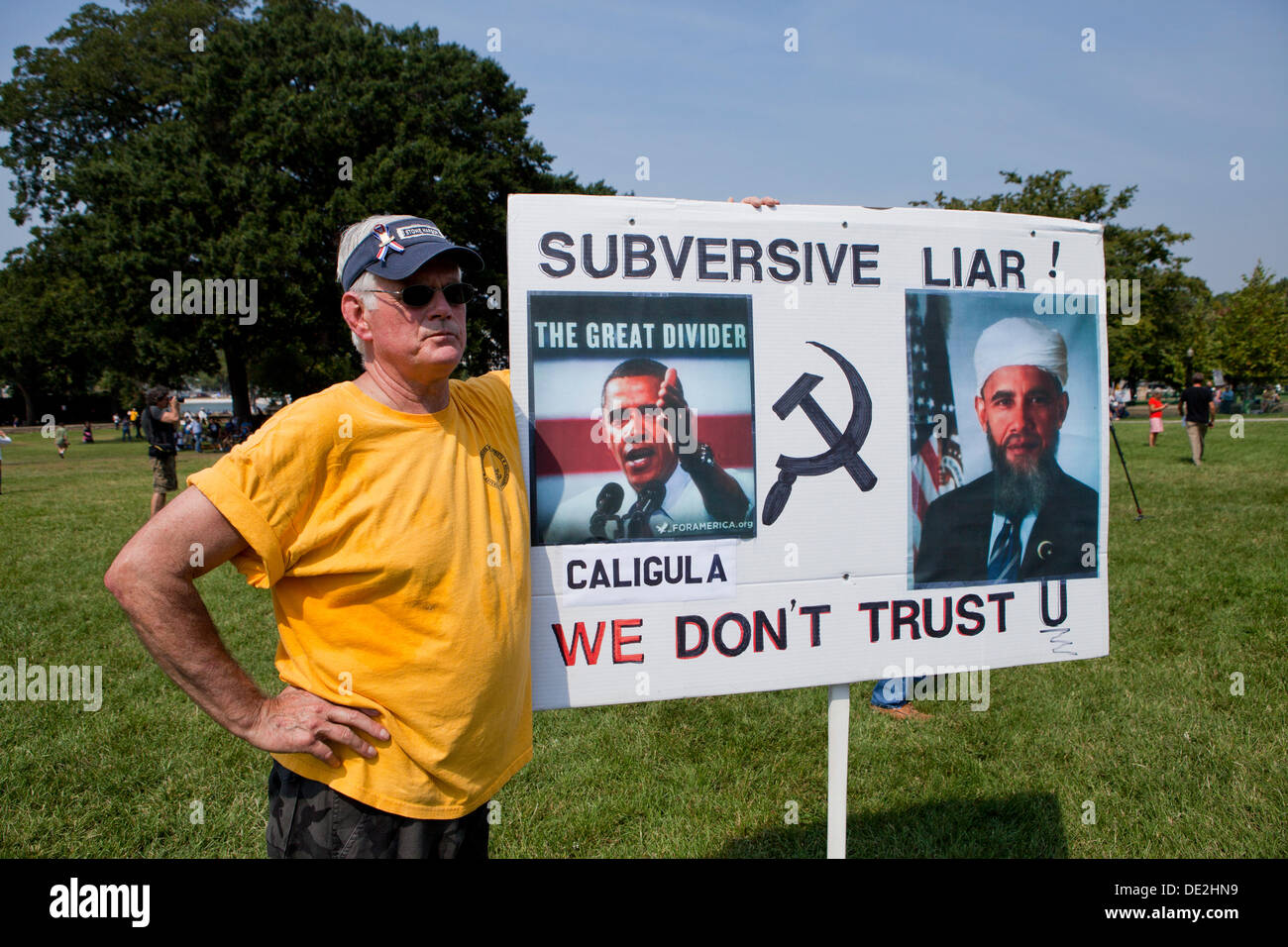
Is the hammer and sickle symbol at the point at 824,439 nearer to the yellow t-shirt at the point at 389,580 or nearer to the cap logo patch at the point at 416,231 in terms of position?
the yellow t-shirt at the point at 389,580

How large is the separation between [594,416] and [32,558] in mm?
10528

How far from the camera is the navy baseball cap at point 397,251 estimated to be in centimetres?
206

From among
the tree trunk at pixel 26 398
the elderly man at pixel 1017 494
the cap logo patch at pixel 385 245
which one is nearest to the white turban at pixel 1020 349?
the elderly man at pixel 1017 494

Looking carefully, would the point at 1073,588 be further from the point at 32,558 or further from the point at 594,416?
the point at 32,558

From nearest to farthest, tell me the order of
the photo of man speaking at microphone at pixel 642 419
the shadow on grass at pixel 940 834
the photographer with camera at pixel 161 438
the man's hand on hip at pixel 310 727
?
the man's hand on hip at pixel 310 727
the photo of man speaking at microphone at pixel 642 419
the shadow on grass at pixel 940 834
the photographer with camera at pixel 161 438

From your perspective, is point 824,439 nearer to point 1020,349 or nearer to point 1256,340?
point 1020,349

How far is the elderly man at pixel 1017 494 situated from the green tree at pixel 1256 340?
50.4m

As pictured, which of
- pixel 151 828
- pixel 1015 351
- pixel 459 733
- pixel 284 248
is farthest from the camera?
pixel 284 248

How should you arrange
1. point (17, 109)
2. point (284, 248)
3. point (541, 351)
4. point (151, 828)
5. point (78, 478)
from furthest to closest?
1. point (17, 109)
2. point (284, 248)
3. point (78, 478)
4. point (151, 828)
5. point (541, 351)

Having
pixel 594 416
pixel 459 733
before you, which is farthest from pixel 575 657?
pixel 594 416

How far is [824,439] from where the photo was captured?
2.62m

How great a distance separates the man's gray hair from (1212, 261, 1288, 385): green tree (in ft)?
171

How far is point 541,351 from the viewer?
2436mm
